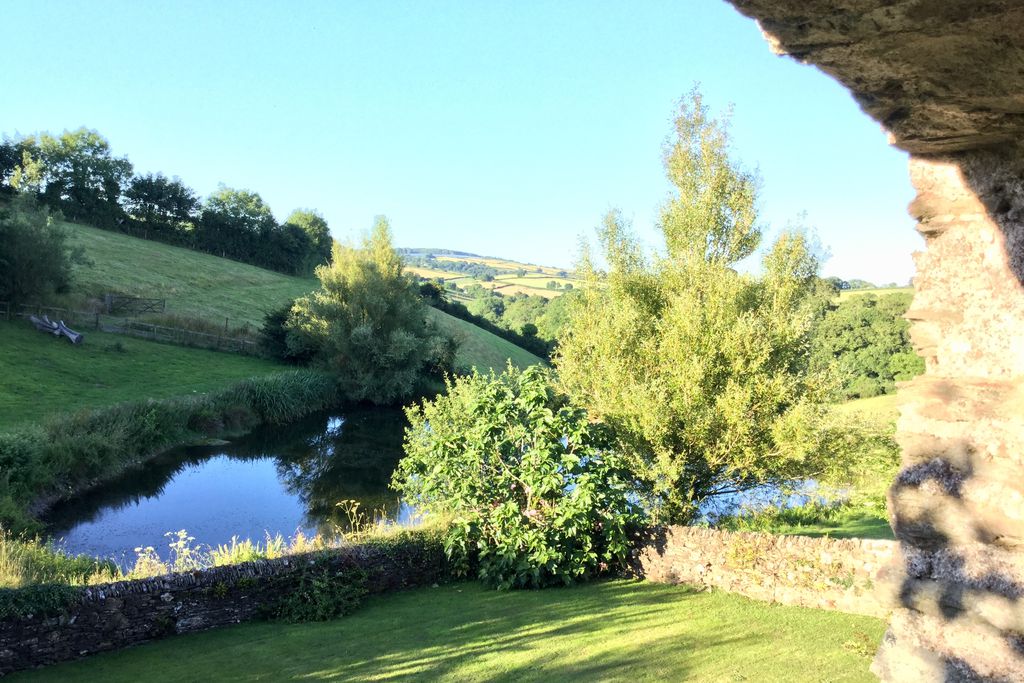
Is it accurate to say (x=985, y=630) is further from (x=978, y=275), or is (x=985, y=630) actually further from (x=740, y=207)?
(x=740, y=207)

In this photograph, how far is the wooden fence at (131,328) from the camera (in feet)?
113

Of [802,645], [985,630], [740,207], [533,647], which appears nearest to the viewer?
[985,630]

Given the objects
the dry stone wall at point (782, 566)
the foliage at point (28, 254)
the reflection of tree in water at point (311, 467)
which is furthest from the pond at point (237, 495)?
the foliage at point (28, 254)

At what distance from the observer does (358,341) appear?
38188mm

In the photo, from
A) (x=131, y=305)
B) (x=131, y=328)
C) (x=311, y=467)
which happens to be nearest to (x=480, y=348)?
(x=131, y=305)

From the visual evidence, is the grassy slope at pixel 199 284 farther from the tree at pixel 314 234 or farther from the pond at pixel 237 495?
the pond at pixel 237 495

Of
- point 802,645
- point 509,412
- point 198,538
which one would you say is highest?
point 509,412

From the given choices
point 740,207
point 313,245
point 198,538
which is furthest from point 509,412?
point 313,245

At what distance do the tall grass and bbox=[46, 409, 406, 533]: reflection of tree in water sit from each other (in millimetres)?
638

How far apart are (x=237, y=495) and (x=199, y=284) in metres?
34.2

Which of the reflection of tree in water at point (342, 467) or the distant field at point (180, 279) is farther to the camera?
the distant field at point (180, 279)

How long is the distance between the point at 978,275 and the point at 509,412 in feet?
31.1

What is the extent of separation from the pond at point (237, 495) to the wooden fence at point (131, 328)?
11802 mm

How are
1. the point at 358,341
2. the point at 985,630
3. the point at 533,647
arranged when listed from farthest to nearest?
the point at 358,341
the point at 533,647
the point at 985,630
